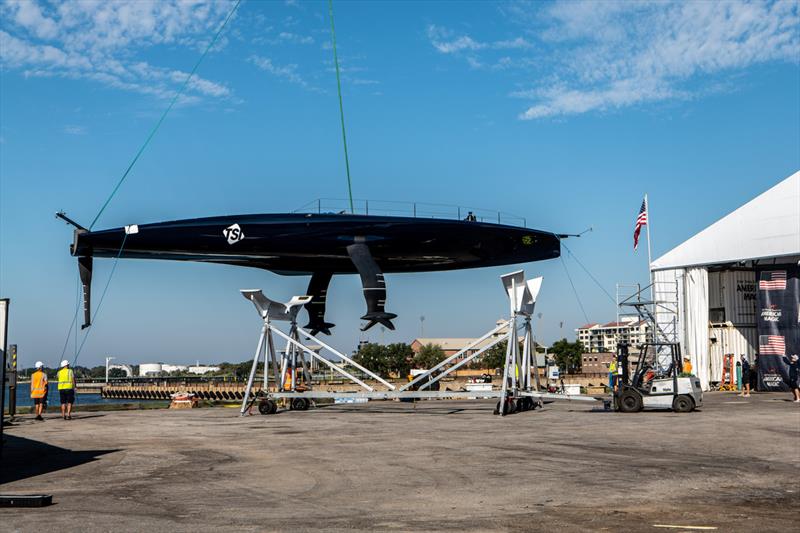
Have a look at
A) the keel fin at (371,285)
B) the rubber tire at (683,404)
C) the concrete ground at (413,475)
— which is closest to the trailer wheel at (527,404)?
the concrete ground at (413,475)

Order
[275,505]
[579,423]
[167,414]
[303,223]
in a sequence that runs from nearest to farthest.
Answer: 1. [275,505]
2. [579,423]
3. [167,414]
4. [303,223]

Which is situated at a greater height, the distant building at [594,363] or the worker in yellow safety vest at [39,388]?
the worker in yellow safety vest at [39,388]

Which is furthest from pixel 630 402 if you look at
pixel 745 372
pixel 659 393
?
pixel 745 372

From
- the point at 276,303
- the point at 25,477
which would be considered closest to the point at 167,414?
the point at 276,303

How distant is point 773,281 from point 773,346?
3.41 meters

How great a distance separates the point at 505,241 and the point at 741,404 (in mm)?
10536

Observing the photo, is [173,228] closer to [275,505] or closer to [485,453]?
[485,453]

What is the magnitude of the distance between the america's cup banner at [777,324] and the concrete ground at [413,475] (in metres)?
19.2

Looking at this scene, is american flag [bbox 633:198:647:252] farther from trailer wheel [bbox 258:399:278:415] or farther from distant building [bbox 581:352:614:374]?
distant building [bbox 581:352:614:374]

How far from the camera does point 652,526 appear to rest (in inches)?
333

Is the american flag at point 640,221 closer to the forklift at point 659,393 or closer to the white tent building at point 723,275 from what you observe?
the white tent building at point 723,275

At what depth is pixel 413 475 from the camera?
12.1 metres

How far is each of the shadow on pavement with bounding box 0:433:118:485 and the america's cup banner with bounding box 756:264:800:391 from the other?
112ft

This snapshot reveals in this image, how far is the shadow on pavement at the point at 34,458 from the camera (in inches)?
487
